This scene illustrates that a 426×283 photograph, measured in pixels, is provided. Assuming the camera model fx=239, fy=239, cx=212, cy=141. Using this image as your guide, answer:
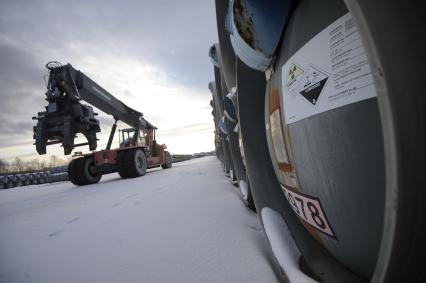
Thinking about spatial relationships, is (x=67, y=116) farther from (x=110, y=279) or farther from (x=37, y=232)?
(x=110, y=279)

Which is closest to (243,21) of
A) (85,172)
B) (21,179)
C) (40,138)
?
(40,138)

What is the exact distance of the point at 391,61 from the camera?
10.5 inches

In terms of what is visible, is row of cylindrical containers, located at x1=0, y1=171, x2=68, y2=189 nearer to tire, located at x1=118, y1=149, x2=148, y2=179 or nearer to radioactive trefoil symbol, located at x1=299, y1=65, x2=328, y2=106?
tire, located at x1=118, y1=149, x2=148, y2=179

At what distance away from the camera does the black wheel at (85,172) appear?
248 inches

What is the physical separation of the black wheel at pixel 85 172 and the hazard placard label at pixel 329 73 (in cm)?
679

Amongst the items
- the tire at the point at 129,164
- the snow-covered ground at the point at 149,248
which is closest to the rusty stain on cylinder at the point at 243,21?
the snow-covered ground at the point at 149,248

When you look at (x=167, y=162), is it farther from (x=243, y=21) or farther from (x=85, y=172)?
(x=243, y=21)

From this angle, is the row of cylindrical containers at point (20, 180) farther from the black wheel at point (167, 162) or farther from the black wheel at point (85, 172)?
the black wheel at point (85, 172)

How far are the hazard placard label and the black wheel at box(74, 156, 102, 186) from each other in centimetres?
679

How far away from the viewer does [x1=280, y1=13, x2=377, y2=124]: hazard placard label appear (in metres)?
0.45

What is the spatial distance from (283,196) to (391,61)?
2.51 feet

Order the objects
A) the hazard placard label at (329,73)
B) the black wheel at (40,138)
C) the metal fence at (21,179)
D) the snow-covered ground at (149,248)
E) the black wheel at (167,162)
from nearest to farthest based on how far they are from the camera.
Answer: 1. the hazard placard label at (329,73)
2. the snow-covered ground at (149,248)
3. the black wheel at (40,138)
4. the black wheel at (167,162)
5. the metal fence at (21,179)

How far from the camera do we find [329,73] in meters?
0.51

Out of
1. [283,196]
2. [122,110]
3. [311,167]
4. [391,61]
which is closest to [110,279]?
[283,196]
